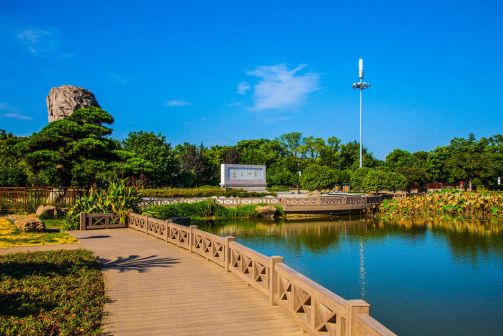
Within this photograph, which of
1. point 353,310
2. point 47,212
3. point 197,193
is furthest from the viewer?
point 197,193

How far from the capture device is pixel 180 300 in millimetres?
8078

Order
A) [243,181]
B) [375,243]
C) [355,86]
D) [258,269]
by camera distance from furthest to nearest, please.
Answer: [355,86] → [243,181] → [375,243] → [258,269]

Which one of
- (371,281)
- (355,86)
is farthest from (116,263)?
(355,86)

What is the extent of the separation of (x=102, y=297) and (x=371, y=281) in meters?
8.79

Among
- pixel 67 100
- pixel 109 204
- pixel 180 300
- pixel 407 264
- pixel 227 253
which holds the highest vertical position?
pixel 67 100

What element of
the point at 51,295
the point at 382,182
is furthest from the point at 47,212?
the point at 382,182

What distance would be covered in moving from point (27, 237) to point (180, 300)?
10401 mm

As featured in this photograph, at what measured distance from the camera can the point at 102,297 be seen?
7.88 meters

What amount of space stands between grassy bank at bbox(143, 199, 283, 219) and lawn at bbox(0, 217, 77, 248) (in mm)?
12405

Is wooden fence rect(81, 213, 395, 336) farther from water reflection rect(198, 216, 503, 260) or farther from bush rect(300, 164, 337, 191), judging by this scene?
bush rect(300, 164, 337, 191)

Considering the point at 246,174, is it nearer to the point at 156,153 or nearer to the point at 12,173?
the point at 156,153

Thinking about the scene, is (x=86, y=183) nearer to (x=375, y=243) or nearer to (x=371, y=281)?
(x=375, y=243)

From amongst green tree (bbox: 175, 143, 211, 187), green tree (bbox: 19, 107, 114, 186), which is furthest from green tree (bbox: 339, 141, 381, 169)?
green tree (bbox: 19, 107, 114, 186)

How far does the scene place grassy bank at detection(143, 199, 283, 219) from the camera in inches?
1196
